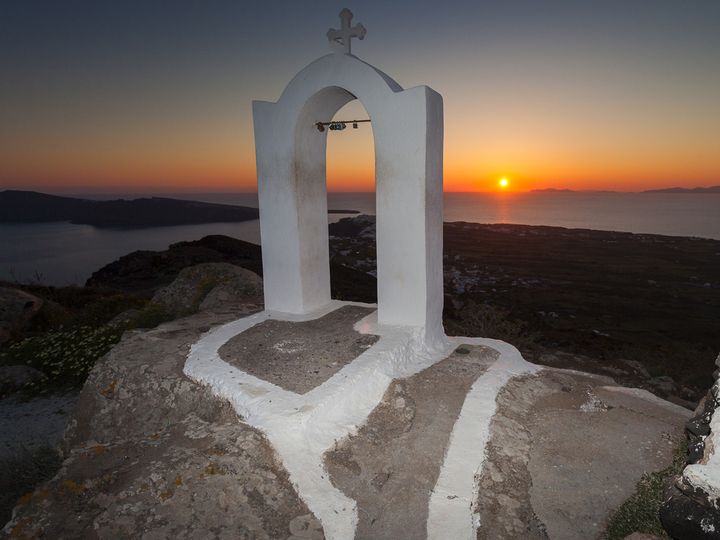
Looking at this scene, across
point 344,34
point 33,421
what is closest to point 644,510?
point 344,34

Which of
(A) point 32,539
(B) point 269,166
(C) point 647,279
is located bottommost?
(C) point 647,279

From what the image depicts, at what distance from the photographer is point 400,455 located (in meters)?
4.49

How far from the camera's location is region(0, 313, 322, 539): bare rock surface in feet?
12.3

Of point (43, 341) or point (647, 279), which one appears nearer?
point (43, 341)

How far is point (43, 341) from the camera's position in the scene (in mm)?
11898

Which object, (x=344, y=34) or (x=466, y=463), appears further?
(x=344, y=34)

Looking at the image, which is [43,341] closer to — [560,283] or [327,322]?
[327,322]

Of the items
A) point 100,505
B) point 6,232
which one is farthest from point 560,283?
point 6,232

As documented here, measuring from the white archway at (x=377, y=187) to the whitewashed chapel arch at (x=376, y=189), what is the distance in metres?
0.02

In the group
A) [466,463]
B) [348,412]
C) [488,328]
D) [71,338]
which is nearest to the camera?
[466,463]

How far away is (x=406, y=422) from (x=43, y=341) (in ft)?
38.4

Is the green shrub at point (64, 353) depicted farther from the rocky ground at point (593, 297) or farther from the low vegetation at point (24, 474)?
A: the rocky ground at point (593, 297)

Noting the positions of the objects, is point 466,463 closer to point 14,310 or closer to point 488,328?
point 488,328

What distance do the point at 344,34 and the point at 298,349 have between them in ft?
17.1
